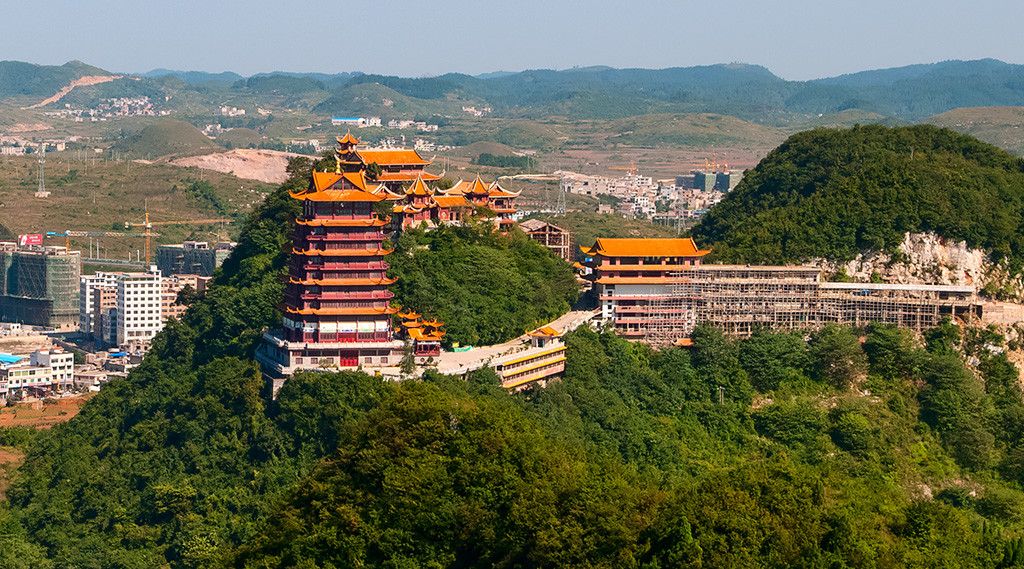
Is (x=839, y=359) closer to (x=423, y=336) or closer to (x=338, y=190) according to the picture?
(x=423, y=336)

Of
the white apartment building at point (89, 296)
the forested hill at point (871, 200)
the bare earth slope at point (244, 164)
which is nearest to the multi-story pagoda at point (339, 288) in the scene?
the forested hill at point (871, 200)

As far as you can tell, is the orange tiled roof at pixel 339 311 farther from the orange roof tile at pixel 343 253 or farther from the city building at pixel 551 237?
the city building at pixel 551 237

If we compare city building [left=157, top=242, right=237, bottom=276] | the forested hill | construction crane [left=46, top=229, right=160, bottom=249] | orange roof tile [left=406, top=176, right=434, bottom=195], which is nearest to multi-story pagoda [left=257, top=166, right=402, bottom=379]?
orange roof tile [left=406, top=176, right=434, bottom=195]

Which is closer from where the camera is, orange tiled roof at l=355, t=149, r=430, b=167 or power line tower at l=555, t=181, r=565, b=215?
orange tiled roof at l=355, t=149, r=430, b=167

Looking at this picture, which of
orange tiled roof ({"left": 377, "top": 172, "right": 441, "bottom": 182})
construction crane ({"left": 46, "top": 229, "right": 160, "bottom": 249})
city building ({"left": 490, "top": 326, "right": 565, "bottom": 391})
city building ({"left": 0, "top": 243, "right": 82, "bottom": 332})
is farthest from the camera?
construction crane ({"left": 46, "top": 229, "right": 160, "bottom": 249})

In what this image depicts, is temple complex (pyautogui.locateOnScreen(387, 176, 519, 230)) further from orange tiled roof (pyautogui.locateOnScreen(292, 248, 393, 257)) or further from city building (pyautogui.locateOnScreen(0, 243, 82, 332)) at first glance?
city building (pyautogui.locateOnScreen(0, 243, 82, 332))

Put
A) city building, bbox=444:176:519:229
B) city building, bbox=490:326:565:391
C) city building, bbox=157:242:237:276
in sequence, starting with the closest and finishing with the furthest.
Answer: city building, bbox=490:326:565:391
city building, bbox=444:176:519:229
city building, bbox=157:242:237:276

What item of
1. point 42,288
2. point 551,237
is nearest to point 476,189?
point 551,237
